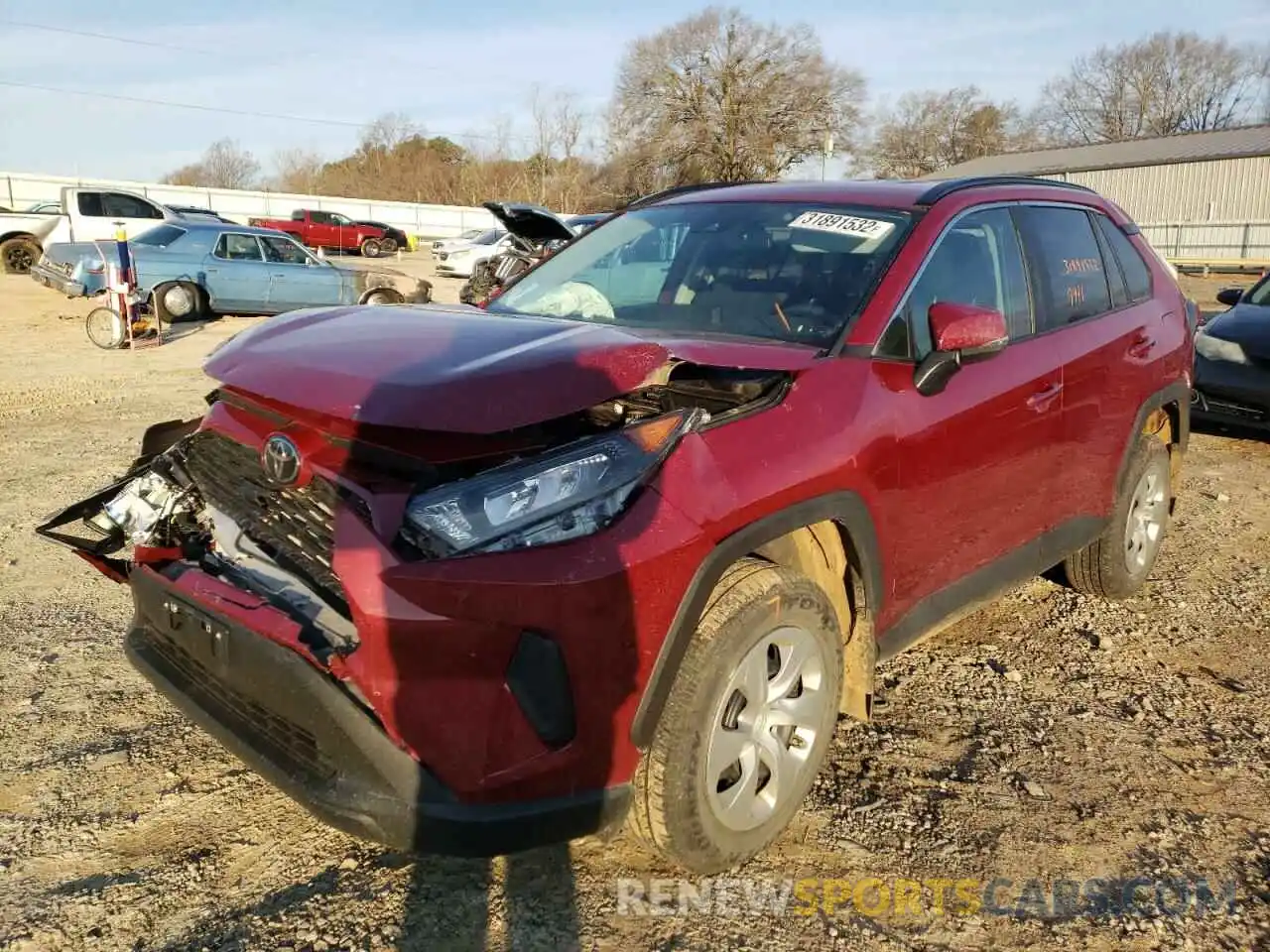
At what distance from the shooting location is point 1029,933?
247 cm

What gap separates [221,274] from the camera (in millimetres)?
14492

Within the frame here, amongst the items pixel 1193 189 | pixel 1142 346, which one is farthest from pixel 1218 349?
pixel 1193 189

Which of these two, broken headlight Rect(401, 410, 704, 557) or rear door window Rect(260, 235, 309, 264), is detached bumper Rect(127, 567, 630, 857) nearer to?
broken headlight Rect(401, 410, 704, 557)

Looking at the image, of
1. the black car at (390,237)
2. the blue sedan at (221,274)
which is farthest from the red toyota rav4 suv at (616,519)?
the black car at (390,237)

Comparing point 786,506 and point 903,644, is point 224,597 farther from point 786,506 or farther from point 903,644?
point 903,644

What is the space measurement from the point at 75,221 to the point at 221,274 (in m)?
7.30

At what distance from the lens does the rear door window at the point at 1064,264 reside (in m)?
3.85

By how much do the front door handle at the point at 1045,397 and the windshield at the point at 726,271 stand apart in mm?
790

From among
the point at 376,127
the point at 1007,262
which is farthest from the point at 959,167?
the point at 1007,262

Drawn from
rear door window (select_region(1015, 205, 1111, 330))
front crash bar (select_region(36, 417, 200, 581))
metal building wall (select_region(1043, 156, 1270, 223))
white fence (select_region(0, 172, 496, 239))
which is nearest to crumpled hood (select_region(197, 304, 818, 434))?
front crash bar (select_region(36, 417, 200, 581))

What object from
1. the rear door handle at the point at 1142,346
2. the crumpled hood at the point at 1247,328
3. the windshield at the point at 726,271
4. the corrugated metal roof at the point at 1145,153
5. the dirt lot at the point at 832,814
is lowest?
the dirt lot at the point at 832,814

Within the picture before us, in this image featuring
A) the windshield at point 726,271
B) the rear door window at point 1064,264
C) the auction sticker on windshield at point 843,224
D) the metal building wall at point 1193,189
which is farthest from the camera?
the metal building wall at point 1193,189

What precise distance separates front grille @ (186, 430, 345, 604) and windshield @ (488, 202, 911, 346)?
1.36 m

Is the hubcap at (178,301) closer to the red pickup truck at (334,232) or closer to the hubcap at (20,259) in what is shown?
the hubcap at (20,259)
